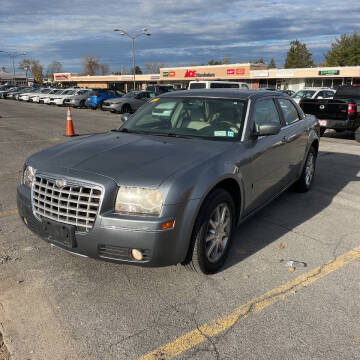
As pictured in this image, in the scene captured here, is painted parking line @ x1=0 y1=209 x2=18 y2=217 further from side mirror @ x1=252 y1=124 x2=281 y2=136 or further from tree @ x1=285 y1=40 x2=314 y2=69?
tree @ x1=285 y1=40 x2=314 y2=69

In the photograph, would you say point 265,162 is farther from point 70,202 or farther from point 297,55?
point 297,55

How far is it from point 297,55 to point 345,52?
23797mm

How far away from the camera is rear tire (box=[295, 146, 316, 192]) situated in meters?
6.10

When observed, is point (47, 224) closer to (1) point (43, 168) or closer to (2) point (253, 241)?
(1) point (43, 168)

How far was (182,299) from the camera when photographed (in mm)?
3174

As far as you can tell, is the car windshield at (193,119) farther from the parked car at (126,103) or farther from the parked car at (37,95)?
the parked car at (37,95)

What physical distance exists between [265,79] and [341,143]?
52.3m

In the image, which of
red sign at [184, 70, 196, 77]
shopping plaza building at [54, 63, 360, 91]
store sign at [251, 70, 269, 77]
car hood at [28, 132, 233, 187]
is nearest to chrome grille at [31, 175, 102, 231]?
car hood at [28, 132, 233, 187]

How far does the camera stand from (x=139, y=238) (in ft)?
9.53

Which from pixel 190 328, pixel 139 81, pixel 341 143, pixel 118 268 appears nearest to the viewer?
pixel 190 328

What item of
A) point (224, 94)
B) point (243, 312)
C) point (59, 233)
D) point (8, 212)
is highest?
point (224, 94)

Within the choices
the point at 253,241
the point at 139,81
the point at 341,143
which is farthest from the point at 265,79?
the point at 253,241

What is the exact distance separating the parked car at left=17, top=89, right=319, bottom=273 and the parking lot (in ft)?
1.22

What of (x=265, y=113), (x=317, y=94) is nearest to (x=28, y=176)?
(x=265, y=113)
